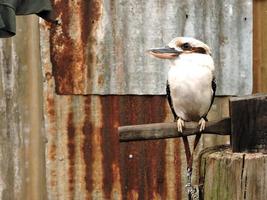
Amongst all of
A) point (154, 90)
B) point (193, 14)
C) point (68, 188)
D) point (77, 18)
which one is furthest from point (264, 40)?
point (68, 188)

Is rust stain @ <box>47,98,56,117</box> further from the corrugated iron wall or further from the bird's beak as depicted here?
the bird's beak

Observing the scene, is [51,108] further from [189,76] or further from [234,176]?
[234,176]

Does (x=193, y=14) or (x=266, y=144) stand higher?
(x=193, y=14)

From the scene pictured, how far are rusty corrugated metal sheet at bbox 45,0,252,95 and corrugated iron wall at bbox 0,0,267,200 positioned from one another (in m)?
0.10

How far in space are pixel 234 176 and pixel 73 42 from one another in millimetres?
2075

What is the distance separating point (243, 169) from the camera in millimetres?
1993

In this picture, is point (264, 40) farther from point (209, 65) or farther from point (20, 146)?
point (20, 146)

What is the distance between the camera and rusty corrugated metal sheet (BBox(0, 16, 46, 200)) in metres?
3.89

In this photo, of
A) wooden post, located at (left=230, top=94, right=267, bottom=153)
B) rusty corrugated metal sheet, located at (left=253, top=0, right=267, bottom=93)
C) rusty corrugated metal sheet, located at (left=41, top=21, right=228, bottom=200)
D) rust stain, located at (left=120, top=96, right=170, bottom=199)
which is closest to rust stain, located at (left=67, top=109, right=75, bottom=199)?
rusty corrugated metal sheet, located at (left=41, top=21, right=228, bottom=200)

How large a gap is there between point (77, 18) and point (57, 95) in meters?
0.51

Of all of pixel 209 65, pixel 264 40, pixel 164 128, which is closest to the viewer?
pixel 164 128

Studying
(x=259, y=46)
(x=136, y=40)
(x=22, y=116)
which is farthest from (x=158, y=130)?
(x=259, y=46)

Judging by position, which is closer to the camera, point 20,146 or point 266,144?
point 266,144

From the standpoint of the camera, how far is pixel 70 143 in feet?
12.9
